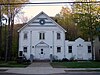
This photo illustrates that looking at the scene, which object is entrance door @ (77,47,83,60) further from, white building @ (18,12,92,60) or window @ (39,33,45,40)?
window @ (39,33,45,40)

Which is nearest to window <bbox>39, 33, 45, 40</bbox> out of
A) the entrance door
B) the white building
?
the white building

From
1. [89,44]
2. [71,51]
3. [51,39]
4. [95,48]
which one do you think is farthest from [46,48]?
[95,48]

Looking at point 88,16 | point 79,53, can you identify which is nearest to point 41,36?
point 79,53

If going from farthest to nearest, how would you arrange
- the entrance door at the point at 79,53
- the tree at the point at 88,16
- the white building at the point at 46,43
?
the entrance door at the point at 79,53 → the white building at the point at 46,43 → the tree at the point at 88,16

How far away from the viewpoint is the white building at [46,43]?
45.2 meters

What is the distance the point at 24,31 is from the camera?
1820 inches

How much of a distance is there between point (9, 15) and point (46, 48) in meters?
9.23

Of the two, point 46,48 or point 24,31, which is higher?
point 24,31

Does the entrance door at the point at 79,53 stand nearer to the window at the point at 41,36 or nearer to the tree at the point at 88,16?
the tree at the point at 88,16

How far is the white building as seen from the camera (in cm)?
4522

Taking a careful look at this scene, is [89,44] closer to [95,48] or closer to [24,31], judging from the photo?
[95,48]

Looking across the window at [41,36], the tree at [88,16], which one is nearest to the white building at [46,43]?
the window at [41,36]

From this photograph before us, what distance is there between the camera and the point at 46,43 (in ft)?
149

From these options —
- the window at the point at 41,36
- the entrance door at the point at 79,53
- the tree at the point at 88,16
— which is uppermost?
the tree at the point at 88,16
